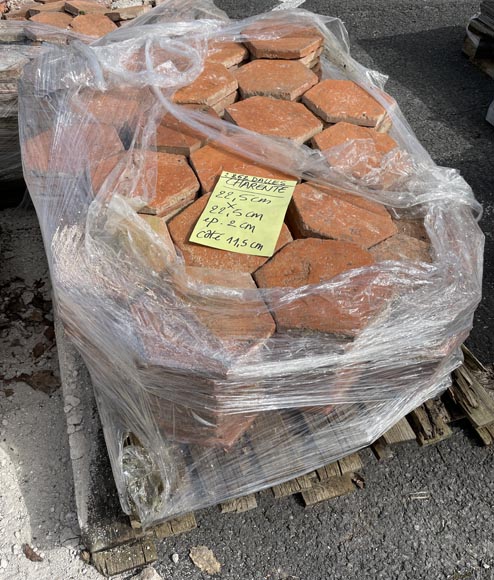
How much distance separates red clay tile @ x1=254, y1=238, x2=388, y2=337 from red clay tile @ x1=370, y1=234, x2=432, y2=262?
0.05 metres

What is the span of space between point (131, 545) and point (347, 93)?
1586 millimetres

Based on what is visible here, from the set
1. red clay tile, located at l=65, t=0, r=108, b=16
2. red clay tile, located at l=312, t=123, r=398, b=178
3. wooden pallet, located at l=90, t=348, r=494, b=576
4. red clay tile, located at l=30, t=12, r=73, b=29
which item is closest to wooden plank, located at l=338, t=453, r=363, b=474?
wooden pallet, located at l=90, t=348, r=494, b=576

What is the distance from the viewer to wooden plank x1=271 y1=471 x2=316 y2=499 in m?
1.77

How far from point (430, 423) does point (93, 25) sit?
2080 millimetres

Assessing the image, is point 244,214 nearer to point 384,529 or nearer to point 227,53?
point 227,53

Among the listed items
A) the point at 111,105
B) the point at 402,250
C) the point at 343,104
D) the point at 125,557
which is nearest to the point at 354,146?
the point at 343,104

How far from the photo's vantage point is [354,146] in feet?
5.55

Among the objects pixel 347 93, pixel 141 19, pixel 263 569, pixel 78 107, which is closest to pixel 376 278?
pixel 347 93

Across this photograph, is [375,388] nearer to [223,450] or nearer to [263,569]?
[223,450]

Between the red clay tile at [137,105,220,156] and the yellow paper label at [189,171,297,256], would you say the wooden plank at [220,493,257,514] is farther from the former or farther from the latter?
the red clay tile at [137,105,220,156]

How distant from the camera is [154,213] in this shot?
5.06 feet

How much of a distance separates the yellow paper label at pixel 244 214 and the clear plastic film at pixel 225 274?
0.03 meters

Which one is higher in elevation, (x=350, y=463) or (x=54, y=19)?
(x=54, y=19)

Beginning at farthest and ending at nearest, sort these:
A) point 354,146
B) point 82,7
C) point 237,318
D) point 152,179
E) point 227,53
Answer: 1. point 82,7
2. point 227,53
3. point 354,146
4. point 152,179
5. point 237,318
